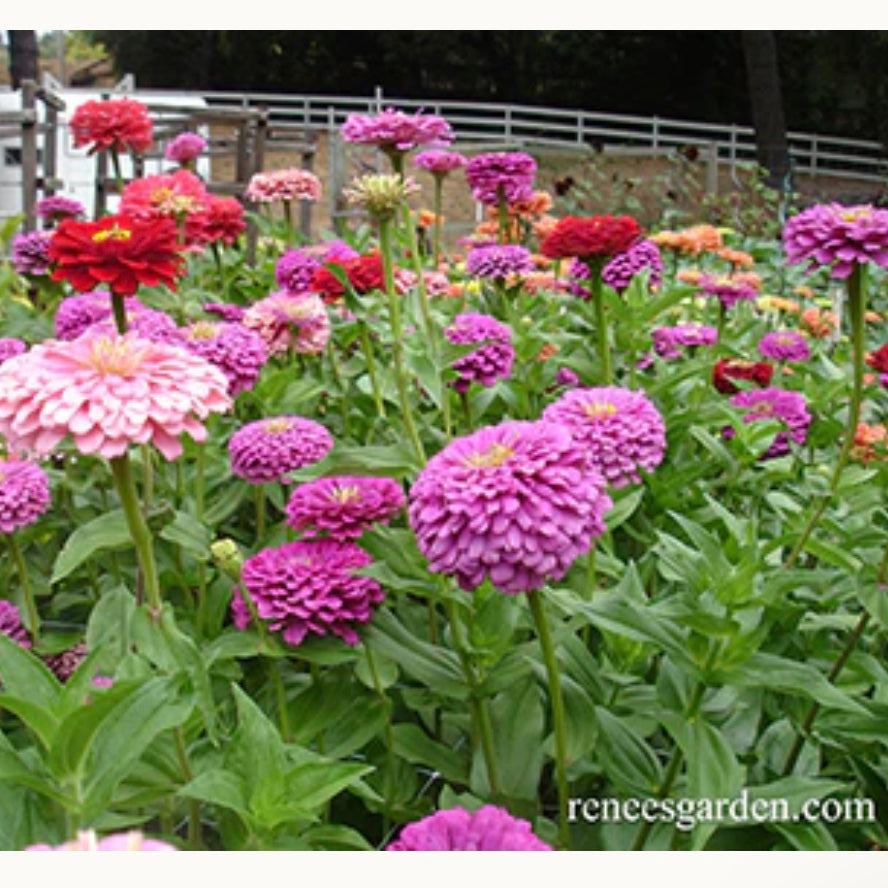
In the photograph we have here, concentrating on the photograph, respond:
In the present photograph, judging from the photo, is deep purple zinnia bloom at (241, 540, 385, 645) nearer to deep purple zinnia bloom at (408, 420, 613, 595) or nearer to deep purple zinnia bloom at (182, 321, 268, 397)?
deep purple zinnia bloom at (408, 420, 613, 595)

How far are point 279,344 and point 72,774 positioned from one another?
0.76m

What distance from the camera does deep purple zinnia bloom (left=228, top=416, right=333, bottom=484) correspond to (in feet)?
3.26

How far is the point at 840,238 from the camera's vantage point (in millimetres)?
900

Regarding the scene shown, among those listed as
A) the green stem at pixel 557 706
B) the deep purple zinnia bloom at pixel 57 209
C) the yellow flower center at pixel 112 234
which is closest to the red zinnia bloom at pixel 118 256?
the yellow flower center at pixel 112 234

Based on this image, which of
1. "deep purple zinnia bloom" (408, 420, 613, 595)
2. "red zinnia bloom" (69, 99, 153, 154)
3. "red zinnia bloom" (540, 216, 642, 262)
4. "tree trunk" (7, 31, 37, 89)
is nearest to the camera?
"deep purple zinnia bloom" (408, 420, 613, 595)

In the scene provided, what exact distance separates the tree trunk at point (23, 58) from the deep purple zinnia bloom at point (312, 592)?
5.15 meters

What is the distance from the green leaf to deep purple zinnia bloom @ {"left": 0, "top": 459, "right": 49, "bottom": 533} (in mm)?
100

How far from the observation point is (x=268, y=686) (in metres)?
0.91

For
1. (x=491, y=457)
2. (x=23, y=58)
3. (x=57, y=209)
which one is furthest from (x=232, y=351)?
(x=23, y=58)

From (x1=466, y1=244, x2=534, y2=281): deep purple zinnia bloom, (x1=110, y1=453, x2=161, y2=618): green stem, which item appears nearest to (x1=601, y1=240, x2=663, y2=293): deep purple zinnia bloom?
(x1=466, y1=244, x2=534, y2=281): deep purple zinnia bloom

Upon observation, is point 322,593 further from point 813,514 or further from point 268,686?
point 813,514

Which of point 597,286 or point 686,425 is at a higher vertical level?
point 597,286

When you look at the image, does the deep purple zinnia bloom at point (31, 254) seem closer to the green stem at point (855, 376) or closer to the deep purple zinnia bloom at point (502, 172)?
the deep purple zinnia bloom at point (502, 172)
